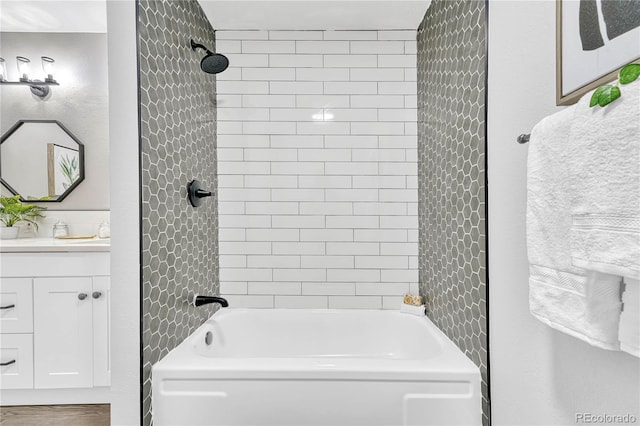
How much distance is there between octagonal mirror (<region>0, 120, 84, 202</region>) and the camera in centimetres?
271

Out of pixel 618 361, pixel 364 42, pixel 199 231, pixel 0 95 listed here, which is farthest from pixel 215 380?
pixel 0 95

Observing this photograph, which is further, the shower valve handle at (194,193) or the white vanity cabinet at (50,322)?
the white vanity cabinet at (50,322)

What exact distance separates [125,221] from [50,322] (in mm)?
1317

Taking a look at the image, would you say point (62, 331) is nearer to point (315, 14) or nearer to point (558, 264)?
point (315, 14)

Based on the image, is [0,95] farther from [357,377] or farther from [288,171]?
[357,377]

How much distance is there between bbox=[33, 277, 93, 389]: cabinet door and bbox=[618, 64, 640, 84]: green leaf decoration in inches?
101

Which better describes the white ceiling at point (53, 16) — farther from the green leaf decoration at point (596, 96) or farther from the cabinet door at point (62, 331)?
the green leaf decoration at point (596, 96)

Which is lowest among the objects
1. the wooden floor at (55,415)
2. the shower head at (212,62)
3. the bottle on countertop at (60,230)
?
the wooden floor at (55,415)

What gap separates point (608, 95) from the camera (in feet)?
2.32

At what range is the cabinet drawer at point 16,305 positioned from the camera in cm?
214

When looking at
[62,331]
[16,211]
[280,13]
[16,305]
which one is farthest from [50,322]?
[280,13]

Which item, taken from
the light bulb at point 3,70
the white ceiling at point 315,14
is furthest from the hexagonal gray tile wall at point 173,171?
the light bulb at point 3,70

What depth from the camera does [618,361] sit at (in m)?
0.85

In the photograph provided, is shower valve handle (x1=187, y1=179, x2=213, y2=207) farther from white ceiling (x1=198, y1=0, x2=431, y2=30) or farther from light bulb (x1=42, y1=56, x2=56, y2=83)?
light bulb (x1=42, y1=56, x2=56, y2=83)
